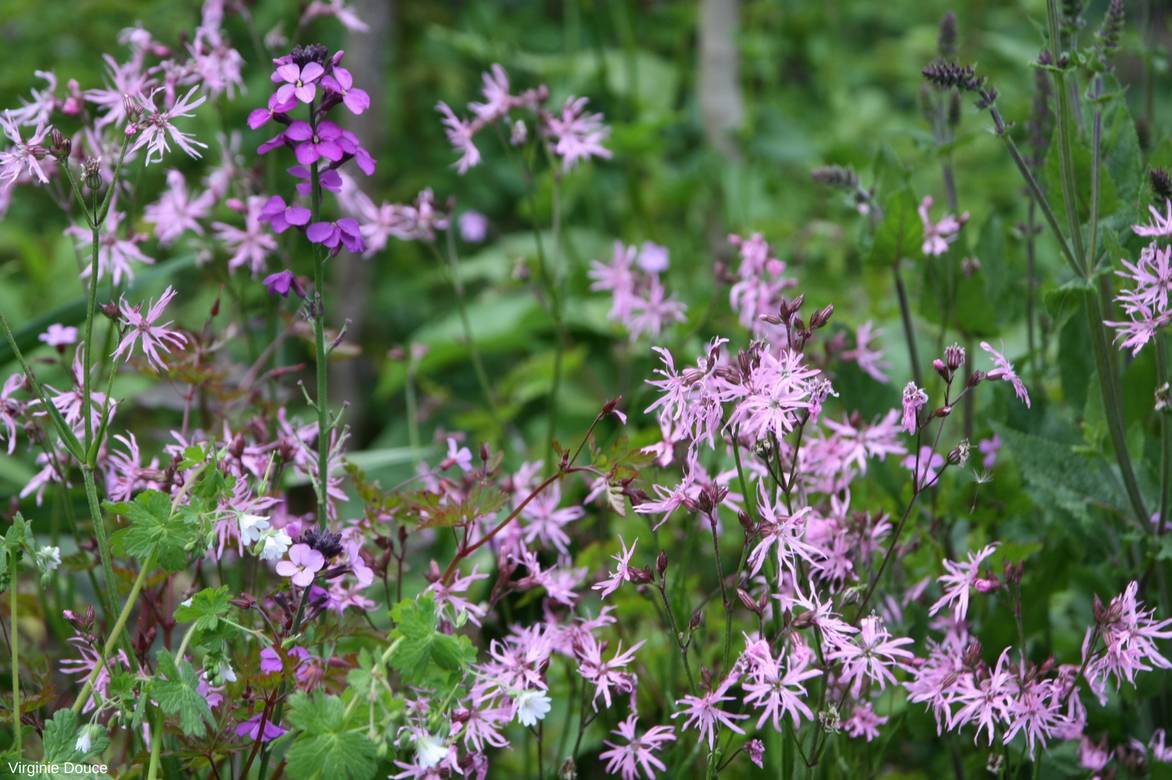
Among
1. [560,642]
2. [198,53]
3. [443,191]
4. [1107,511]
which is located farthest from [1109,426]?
[443,191]

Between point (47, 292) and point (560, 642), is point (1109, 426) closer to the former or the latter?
point (560, 642)

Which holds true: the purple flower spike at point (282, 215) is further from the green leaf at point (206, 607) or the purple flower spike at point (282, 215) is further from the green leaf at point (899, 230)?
the green leaf at point (899, 230)

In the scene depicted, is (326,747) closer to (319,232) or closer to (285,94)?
(319,232)

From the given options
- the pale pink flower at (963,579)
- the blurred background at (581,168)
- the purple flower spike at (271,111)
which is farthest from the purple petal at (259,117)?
the blurred background at (581,168)

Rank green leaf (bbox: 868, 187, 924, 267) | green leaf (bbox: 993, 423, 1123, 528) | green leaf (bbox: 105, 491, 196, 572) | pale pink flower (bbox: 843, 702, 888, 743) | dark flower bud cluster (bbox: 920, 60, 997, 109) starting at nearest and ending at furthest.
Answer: green leaf (bbox: 105, 491, 196, 572) → dark flower bud cluster (bbox: 920, 60, 997, 109) → pale pink flower (bbox: 843, 702, 888, 743) → green leaf (bbox: 993, 423, 1123, 528) → green leaf (bbox: 868, 187, 924, 267)

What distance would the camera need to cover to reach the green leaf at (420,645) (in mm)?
1119

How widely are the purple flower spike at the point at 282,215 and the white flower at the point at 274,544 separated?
306 millimetres

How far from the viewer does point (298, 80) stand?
1.14 metres

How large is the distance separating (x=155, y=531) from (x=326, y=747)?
285mm

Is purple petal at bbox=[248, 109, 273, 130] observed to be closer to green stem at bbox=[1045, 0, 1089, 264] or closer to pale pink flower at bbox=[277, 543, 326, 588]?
pale pink flower at bbox=[277, 543, 326, 588]

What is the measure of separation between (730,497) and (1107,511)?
1.77ft

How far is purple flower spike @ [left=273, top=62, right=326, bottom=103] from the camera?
112 cm

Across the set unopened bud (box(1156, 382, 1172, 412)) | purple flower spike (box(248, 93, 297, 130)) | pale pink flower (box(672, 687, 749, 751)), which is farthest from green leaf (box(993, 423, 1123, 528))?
purple flower spike (box(248, 93, 297, 130))

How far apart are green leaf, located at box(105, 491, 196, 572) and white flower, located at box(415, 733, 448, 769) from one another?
0.99ft
